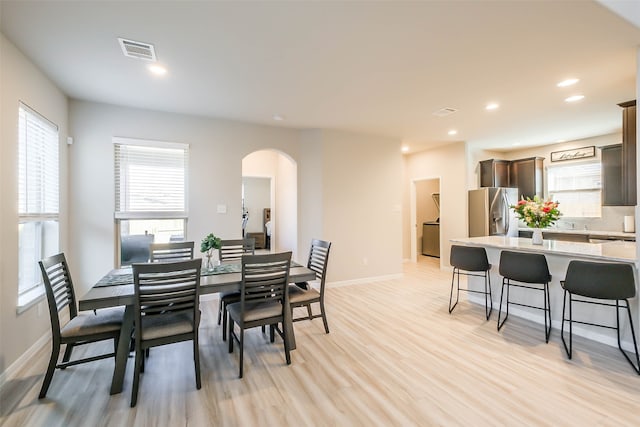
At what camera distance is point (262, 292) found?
2.50 meters

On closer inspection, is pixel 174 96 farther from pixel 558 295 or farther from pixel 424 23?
pixel 558 295

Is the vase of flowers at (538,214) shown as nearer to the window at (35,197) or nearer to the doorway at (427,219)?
the doorway at (427,219)

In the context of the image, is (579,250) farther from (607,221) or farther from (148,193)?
(148,193)

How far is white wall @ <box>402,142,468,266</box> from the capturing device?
241 inches

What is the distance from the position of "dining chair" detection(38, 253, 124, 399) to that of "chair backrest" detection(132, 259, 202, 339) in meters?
0.33

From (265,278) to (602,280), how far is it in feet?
9.74

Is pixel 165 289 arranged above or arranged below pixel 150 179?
below

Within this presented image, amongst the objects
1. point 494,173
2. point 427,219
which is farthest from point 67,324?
point 427,219

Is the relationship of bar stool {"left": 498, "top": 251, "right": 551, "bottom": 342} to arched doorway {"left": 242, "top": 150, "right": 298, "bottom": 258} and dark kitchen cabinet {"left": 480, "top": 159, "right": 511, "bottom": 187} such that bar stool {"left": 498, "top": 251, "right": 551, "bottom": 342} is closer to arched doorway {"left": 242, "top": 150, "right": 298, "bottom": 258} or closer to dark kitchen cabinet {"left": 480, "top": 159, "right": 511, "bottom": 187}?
dark kitchen cabinet {"left": 480, "top": 159, "right": 511, "bottom": 187}

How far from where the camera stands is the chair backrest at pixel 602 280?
245 centimetres

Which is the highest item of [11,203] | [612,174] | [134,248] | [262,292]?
[612,174]

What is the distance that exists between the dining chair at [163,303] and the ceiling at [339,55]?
1.83 meters

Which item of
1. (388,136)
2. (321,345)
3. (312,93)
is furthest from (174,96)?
(388,136)

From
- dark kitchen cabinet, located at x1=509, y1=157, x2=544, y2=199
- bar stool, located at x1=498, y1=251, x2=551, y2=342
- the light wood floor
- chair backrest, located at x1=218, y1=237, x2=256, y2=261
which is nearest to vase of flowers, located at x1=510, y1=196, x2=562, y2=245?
bar stool, located at x1=498, y1=251, x2=551, y2=342
